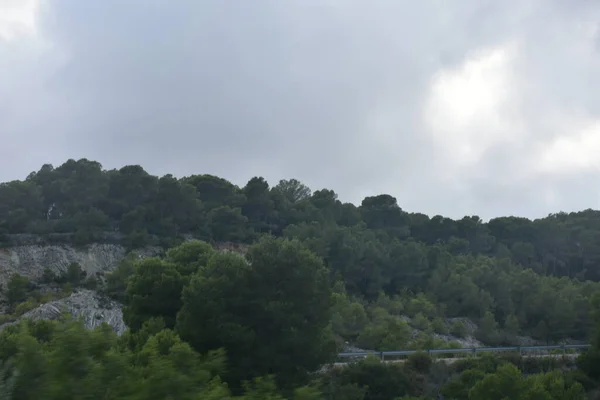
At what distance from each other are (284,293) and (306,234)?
102 ft

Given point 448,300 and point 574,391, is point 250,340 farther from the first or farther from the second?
point 448,300

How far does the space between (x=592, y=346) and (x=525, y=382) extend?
12978mm

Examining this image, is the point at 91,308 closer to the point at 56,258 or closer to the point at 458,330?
the point at 56,258

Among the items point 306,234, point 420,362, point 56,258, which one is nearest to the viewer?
point 420,362

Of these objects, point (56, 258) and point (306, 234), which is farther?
point (306, 234)

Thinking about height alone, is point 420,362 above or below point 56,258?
below

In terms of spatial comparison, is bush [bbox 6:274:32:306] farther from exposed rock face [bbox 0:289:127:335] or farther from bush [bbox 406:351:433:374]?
bush [bbox 406:351:433:374]

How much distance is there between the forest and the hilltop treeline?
13 centimetres

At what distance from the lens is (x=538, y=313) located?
5094cm

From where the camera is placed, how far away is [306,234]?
5503 cm

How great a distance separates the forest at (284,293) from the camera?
21.4ft

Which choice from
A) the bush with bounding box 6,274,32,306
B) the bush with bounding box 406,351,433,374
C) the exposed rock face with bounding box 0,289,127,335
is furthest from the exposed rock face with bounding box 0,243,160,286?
the bush with bounding box 406,351,433,374

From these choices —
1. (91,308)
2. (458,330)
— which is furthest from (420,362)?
(91,308)

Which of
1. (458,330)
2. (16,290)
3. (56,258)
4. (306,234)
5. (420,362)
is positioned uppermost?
(306,234)
